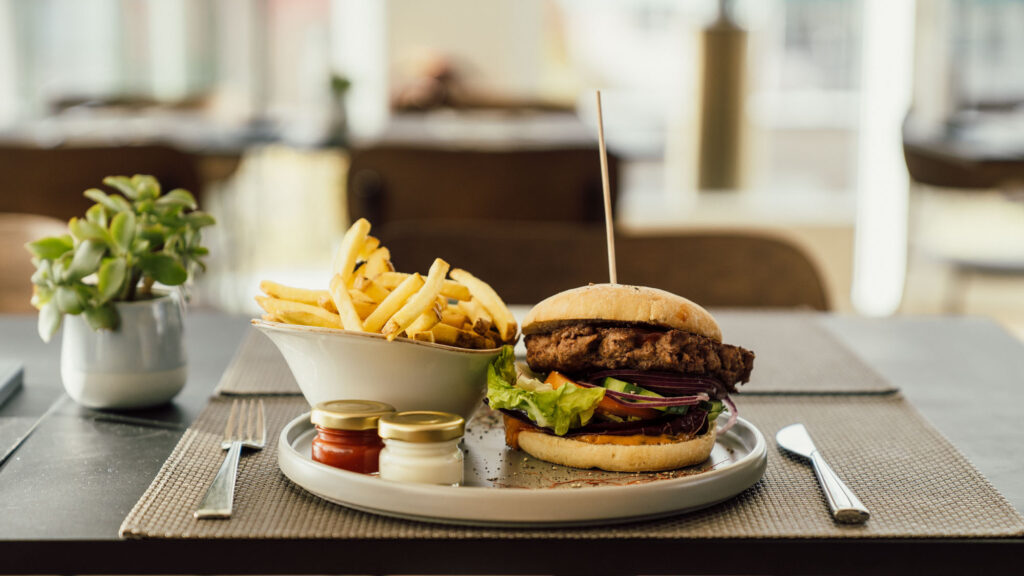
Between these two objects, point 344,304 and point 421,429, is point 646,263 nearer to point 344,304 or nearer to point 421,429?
point 344,304

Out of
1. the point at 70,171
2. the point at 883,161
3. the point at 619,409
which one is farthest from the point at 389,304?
the point at 883,161

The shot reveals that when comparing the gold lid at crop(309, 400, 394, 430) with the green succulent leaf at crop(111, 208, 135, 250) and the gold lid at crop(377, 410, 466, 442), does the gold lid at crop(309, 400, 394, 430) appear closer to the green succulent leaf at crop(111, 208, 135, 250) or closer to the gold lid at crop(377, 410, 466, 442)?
the gold lid at crop(377, 410, 466, 442)

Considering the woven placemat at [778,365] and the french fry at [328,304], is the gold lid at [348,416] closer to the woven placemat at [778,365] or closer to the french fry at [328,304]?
the french fry at [328,304]

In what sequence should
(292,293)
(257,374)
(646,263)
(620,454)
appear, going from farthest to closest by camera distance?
(646,263), (257,374), (292,293), (620,454)

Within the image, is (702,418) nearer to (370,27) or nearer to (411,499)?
(411,499)

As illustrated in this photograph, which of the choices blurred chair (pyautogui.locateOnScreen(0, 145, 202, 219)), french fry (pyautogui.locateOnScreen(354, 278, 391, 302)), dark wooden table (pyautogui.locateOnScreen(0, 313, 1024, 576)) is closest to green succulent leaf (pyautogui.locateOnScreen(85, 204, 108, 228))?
dark wooden table (pyautogui.locateOnScreen(0, 313, 1024, 576))
